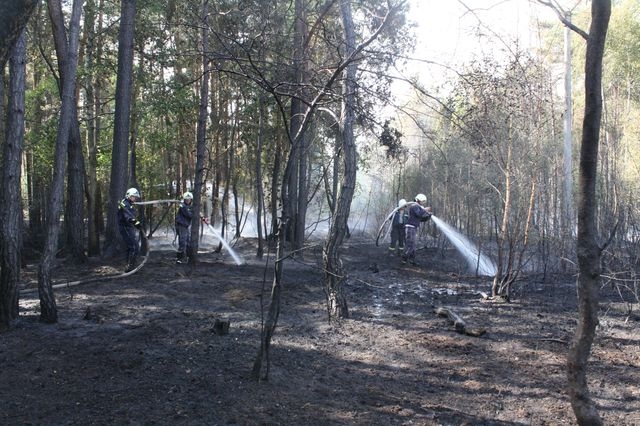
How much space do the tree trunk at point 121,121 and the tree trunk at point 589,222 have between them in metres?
11.9

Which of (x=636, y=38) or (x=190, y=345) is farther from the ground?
(x=636, y=38)

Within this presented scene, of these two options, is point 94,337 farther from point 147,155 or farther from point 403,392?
point 147,155

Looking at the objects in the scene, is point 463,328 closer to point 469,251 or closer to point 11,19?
point 11,19

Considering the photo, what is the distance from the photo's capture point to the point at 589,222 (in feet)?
12.4

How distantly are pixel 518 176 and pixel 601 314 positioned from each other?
2660 millimetres

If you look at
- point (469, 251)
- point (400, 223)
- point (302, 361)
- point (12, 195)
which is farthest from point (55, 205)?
point (469, 251)

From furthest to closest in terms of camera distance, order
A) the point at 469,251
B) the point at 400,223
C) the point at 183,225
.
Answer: the point at 469,251 < the point at 400,223 < the point at 183,225

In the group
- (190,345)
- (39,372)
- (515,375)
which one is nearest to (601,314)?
(515,375)

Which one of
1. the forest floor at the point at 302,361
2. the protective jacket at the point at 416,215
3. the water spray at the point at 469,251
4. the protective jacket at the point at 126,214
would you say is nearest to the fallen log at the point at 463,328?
the forest floor at the point at 302,361

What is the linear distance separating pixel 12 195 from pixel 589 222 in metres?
6.22

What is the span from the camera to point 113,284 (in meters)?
10.4

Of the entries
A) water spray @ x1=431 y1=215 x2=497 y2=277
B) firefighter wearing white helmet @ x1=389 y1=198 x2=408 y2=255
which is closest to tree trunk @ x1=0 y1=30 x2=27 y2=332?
water spray @ x1=431 y1=215 x2=497 y2=277

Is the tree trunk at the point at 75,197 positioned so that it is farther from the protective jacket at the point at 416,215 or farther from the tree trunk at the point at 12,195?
the protective jacket at the point at 416,215

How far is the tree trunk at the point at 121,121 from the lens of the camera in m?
13.5
